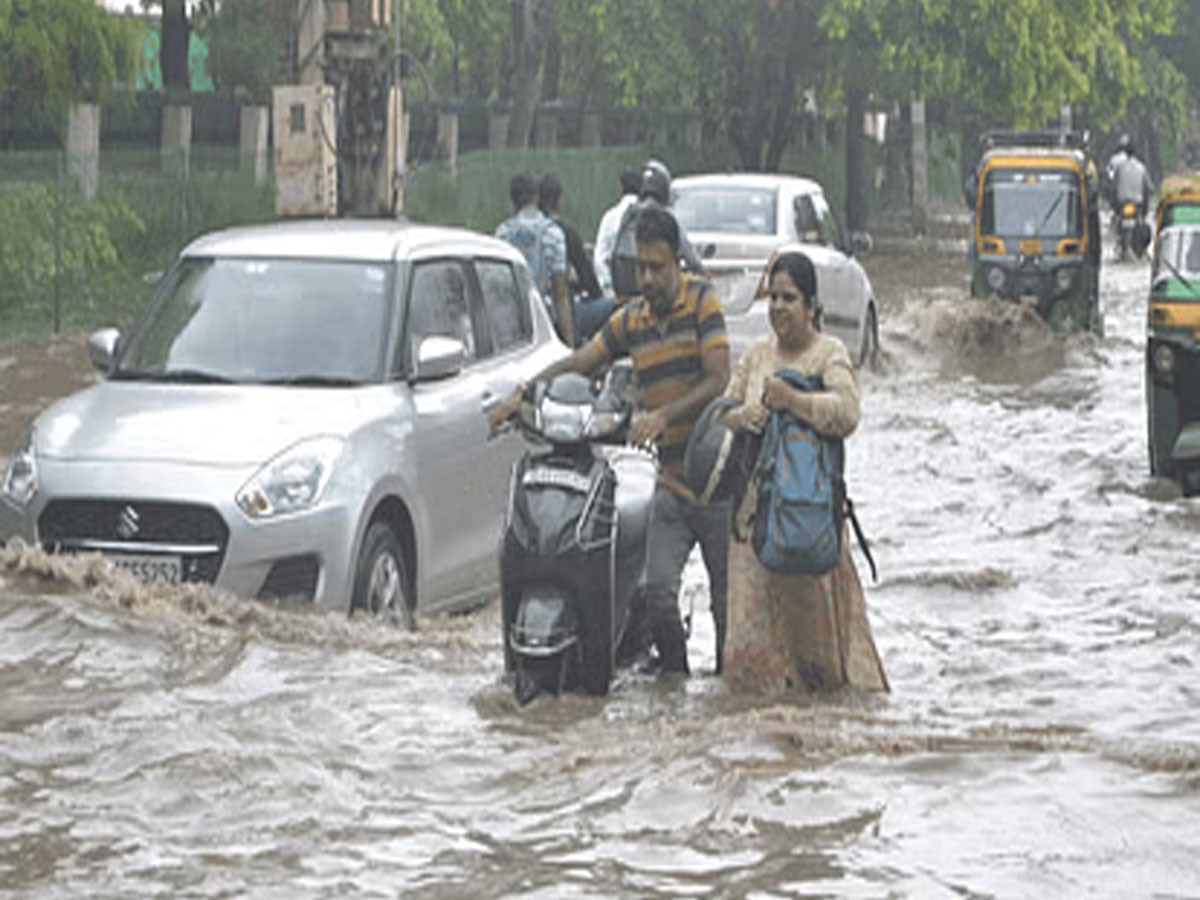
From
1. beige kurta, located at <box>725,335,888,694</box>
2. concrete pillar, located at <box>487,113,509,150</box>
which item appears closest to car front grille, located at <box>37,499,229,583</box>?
beige kurta, located at <box>725,335,888,694</box>

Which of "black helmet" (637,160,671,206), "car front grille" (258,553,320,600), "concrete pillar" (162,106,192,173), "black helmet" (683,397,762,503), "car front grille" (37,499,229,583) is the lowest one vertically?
"car front grille" (258,553,320,600)

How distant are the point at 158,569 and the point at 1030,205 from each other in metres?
22.4

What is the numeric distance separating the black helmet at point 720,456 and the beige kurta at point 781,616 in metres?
0.09

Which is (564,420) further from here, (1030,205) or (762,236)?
(1030,205)

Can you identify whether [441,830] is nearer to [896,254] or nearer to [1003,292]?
[1003,292]

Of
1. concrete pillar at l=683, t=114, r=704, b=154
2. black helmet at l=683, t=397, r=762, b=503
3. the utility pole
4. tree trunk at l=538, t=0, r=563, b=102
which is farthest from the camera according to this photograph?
tree trunk at l=538, t=0, r=563, b=102

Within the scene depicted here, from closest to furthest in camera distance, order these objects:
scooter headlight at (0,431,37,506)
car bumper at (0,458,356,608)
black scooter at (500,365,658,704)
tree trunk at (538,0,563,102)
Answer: black scooter at (500,365,658,704) < car bumper at (0,458,356,608) < scooter headlight at (0,431,37,506) < tree trunk at (538,0,563,102)

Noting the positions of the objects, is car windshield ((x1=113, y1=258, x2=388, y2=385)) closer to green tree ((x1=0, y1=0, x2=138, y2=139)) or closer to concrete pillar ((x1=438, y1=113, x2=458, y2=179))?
green tree ((x1=0, y1=0, x2=138, y2=139))

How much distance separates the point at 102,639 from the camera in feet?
34.7

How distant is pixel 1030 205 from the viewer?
105 ft

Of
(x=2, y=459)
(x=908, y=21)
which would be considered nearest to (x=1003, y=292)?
(x=908, y=21)

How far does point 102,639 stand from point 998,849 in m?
3.99

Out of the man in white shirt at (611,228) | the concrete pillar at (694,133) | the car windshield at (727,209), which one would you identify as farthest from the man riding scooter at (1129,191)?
the man in white shirt at (611,228)

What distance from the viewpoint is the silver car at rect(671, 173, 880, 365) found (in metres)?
22.1
